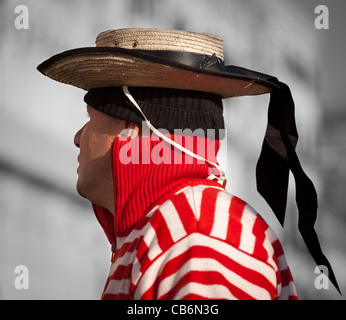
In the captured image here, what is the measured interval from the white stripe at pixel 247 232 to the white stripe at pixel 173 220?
146 millimetres

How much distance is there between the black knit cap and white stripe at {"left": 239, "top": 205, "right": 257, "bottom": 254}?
0.30 m

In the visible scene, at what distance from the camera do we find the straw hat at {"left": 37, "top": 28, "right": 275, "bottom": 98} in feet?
4.97

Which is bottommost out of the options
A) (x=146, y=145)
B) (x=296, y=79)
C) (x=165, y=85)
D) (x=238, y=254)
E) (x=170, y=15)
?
(x=238, y=254)

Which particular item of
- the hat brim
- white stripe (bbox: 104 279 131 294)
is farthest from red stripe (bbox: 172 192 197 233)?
the hat brim

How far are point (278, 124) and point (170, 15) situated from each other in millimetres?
1406

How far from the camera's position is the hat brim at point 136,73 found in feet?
4.95

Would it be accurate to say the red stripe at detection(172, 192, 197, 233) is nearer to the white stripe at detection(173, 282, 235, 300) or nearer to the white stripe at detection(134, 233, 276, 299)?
the white stripe at detection(134, 233, 276, 299)

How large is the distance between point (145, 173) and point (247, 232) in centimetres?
34

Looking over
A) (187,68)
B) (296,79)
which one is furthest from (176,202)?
(296,79)

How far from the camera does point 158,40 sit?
1.61 m

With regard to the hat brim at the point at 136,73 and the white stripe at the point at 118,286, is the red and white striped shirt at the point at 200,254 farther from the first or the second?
the hat brim at the point at 136,73

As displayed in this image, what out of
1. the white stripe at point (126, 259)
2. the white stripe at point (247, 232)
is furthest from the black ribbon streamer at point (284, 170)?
the white stripe at point (126, 259)

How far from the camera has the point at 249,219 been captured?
4.79ft
